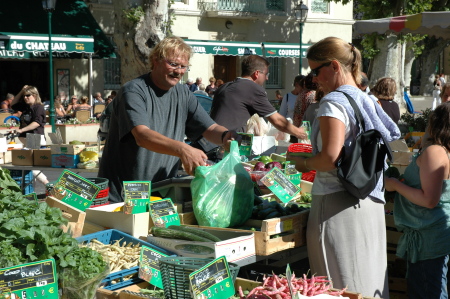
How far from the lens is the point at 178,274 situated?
242cm

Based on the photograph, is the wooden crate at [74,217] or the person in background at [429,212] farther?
the person in background at [429,212]

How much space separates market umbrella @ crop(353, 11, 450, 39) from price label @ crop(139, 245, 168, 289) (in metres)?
8.03

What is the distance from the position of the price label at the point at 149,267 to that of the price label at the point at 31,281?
1.75 feet

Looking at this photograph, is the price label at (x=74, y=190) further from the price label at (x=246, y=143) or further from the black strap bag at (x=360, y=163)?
the black strap bag at (x=360, y=163)

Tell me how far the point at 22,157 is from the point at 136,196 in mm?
4149

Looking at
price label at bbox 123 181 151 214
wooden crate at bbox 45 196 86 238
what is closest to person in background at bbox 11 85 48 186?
wooden crate at bbox 45 196 86 238

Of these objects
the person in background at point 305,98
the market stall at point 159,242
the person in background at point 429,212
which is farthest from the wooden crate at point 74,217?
the person in background at point 305,98

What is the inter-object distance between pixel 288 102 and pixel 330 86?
637cm

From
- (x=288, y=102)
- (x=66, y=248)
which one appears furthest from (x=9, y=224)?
(x=288, y=102)

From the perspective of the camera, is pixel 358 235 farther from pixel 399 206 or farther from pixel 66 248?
pixel 66 248

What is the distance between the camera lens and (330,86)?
10.5 feet

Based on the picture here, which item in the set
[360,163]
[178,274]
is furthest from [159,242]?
[360,163]

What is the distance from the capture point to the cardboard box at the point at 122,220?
3.33 meters

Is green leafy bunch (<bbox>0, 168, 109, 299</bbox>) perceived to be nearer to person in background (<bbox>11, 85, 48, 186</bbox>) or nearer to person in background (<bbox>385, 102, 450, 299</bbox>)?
person in background (<bbox>385, 102, 450, 299</bbox>)
